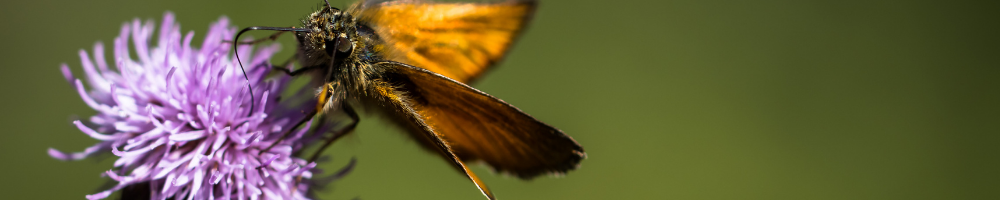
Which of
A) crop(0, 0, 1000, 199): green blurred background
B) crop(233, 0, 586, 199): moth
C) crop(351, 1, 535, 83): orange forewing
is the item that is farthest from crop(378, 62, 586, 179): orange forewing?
crop(0, 0, 1000, 199): green blurred background

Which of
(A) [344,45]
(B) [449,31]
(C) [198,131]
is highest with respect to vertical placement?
(B) [449,31]

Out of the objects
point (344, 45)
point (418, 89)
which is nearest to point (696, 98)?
point (418, 89)

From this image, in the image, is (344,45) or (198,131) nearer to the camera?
(198,131)

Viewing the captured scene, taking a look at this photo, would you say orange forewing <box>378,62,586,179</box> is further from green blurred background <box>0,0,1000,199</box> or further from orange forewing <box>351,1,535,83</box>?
green blurred background <box>0,0,1000,199</box>

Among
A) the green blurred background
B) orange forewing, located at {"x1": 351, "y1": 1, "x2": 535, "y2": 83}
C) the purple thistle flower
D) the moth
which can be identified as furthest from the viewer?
the green blurred background

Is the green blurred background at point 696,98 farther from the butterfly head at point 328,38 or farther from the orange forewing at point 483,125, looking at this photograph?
the butterfly head at point 328,38

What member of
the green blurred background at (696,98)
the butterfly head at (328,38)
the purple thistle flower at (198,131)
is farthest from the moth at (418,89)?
the green blurred background at (696,98)

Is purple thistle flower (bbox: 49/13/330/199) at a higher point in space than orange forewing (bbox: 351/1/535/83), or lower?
lower

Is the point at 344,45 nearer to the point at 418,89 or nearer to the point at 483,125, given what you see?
the point at 418,89

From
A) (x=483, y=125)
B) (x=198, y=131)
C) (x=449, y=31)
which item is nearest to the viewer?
(x=198, y=131)
